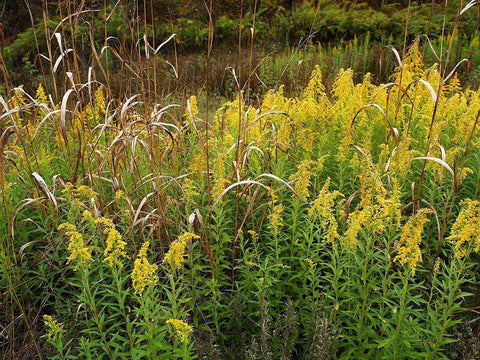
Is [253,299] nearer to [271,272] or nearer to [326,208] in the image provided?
[271,272]

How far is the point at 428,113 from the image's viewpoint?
10.8 feet

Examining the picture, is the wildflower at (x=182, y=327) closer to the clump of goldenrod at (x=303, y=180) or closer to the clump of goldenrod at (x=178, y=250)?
the clump of goldenrod at (x=178, y=250)

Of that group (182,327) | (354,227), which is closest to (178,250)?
(182,327)

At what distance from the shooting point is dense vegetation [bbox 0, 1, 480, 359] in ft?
6.68

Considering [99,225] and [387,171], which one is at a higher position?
[387,171]

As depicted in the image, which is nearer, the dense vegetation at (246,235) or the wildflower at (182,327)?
the wildflower at (182,327)

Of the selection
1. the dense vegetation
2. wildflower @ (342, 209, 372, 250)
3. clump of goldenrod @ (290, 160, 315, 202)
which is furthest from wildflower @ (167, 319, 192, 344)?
clump of goldenrod @ (290, 160, 315, 202)

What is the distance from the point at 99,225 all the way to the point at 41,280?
2.07 feet

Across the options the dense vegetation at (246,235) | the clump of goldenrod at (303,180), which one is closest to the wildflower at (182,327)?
the dense vegetation at (246,235)

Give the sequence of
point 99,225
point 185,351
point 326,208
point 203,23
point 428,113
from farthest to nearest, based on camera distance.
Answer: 1. point 203,23
2. point 428,113
3. point 99,225
4. point 326,208
5. point 185,351

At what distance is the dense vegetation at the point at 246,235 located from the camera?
2037 millimetres

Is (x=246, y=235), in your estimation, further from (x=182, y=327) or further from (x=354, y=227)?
(x=182, y=327)

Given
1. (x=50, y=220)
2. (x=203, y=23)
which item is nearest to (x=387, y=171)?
(x=50, y=220)

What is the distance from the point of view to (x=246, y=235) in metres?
2.94
